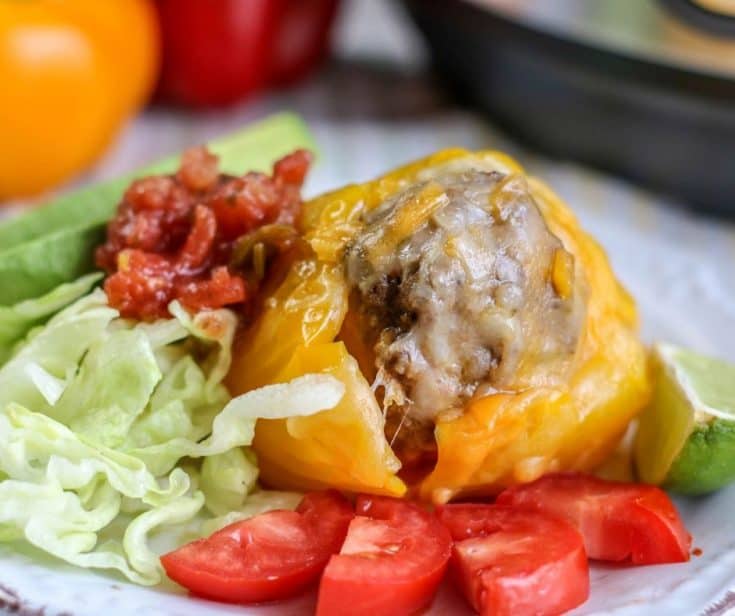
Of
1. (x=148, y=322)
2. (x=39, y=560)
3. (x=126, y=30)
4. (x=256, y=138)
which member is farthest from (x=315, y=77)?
(x=39, y=560)

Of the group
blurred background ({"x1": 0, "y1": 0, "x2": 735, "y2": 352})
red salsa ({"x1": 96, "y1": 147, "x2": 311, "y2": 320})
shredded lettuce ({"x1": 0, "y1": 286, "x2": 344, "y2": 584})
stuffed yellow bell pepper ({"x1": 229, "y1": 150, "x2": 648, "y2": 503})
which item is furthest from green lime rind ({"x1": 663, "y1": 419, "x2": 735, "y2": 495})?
red salsa ({"x1": 96, "y1": 147, "x2": 311, "y2": 320})

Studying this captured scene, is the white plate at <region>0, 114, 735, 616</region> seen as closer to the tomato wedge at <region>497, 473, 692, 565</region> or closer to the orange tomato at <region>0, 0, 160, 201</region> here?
the tomato wedge at <region>497, 473, 692, 565</region>

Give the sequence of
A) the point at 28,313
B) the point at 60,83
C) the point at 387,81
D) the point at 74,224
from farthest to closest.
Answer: the point at 387,81 < the point at 60,83 < the point at 74,224 < the point at 28,313

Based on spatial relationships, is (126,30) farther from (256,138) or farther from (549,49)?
(549,49)

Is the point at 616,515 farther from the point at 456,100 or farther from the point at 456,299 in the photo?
the point at 456,100

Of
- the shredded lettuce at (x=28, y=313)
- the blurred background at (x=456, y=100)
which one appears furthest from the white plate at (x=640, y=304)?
the shredded lettuce at (x=28, y=313)

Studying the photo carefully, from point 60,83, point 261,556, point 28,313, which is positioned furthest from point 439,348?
point 60,83
